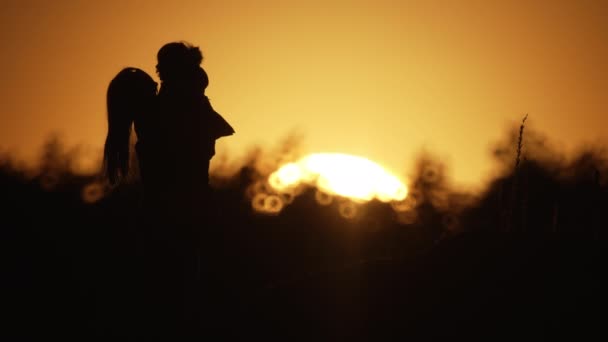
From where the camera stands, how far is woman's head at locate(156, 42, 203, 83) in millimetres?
7598

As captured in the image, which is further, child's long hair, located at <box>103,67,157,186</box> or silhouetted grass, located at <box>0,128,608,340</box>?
silhouetted grass, located at <box>0,128,608,340</box>

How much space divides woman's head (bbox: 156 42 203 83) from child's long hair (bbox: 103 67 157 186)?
0.83ft

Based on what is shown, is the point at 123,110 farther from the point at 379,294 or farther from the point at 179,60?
the point at 379,294

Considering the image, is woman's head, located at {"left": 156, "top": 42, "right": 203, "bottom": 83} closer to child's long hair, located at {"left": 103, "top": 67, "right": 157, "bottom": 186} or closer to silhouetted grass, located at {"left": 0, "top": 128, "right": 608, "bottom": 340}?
child's long hair, located at {"left": 103, "top": 67, "right": 157, "bottom": 186}

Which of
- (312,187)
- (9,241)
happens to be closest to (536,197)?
(312,187)

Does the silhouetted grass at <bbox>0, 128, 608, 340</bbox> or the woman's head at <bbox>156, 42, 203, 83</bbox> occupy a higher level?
the woman's head at <bbox>156, 42, 203, 83</bbox>

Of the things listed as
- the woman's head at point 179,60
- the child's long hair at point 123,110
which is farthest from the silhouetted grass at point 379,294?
the woman's head at point 179,60

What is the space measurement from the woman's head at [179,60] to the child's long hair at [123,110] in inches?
9.9

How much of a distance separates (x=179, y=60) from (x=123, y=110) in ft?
2.42

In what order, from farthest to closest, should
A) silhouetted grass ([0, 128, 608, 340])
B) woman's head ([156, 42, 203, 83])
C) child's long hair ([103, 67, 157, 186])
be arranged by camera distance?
silhouetted grass ([0, 128, 608, 340])
child's long hair ([103, 67, 157, 186])
woman's head ([156, 42, 203, 83])

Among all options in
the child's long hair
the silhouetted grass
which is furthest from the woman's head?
the silhouetted grass

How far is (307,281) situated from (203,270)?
142 centimetres

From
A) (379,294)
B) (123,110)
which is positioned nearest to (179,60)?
(123,110)

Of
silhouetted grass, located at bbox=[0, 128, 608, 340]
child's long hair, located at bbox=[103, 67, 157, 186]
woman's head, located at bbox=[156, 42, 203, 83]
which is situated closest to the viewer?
woman's head, located at bbox=[156, 42, 203, 83]
